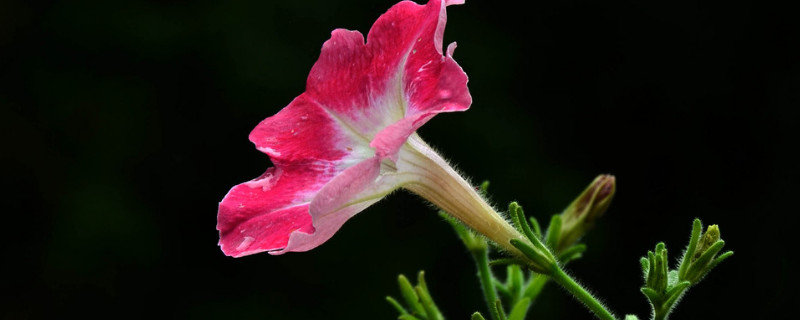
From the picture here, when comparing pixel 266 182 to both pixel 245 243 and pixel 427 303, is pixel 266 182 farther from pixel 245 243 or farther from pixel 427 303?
pixel 427 303

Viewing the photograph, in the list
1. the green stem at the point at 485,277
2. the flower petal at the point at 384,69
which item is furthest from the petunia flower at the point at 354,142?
the green stem at the point at 485,277

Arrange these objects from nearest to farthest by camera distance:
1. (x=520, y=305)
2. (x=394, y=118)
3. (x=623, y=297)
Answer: (x=394, y=118) → (x=520, y=305) → (x=623, y=297)

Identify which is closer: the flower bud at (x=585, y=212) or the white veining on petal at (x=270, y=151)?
the white veining on petal at (x=270, y=151)

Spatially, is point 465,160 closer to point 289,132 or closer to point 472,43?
point 472,43

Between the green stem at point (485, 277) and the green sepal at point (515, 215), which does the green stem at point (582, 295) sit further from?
the green stem at point (485, 277)

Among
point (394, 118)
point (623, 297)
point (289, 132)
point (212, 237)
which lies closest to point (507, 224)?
point (394, 118)
